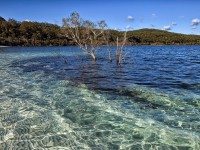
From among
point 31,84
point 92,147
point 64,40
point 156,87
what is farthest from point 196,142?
point 64,40

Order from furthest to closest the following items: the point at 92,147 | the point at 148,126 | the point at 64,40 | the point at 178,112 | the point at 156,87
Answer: the point at 64,40, the point at 156,87, the point at 178,112, the point at 148,126, the point at 92,147

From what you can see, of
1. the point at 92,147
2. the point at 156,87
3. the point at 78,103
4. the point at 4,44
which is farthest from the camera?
the point at 4,44

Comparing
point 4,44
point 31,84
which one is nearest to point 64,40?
point 4,44

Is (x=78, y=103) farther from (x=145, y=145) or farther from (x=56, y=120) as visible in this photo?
(x=145, y=145)

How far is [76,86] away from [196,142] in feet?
50.7

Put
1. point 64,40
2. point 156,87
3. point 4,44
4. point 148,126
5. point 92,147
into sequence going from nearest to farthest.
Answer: point 92,147
point 148,126
point 156,87
point 4,44
point 64,40

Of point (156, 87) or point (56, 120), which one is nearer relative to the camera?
point (56, 120)

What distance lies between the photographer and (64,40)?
178500 mm

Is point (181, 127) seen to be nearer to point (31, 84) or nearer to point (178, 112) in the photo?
point (178, 112)

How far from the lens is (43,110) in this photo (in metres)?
17.9

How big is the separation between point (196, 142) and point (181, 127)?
231 cm

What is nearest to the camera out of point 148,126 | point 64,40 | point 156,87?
point 148,126

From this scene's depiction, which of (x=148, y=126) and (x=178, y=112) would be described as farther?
(x=178, y=112)

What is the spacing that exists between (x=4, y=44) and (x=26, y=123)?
137538 millimetres
